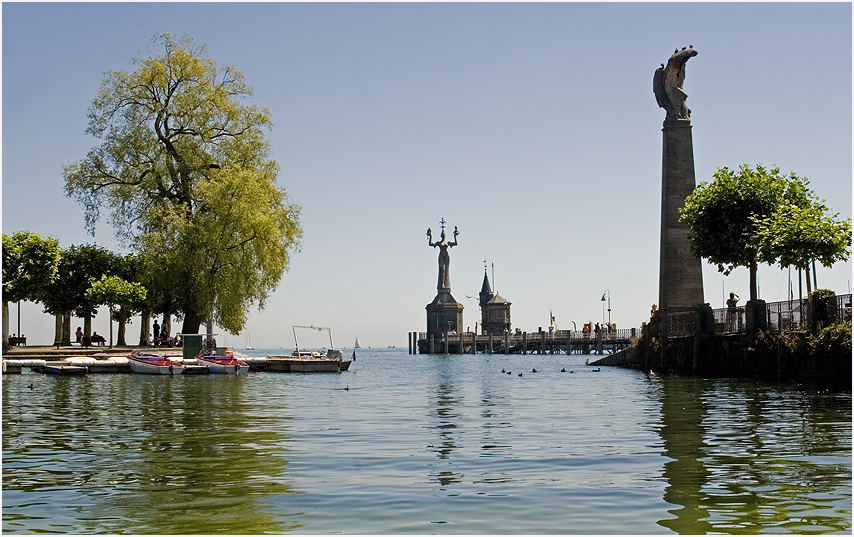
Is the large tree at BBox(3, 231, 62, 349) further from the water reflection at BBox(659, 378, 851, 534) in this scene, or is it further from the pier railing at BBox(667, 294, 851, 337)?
the water reflection at BBox(659, 378, 851, 534)

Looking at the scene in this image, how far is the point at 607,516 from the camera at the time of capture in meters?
9.70

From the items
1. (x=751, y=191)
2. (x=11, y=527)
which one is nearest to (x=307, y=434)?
(x=11, y=527)

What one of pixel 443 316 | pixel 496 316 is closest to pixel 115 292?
pixel 443 316

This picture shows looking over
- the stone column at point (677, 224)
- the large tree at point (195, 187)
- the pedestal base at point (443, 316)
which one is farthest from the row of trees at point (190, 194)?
the pedestal base at point (443, 316)

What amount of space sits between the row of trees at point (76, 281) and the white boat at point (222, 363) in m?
4.57

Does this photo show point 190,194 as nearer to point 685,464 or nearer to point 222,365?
point 222,365

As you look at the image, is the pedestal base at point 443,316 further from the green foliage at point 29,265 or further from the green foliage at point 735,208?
the green foliage at point 735,208

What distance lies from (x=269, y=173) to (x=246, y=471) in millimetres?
39018

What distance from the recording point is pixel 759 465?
12.9 m

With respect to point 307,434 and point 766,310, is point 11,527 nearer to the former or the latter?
point 307,434

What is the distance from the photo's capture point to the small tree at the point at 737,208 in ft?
129

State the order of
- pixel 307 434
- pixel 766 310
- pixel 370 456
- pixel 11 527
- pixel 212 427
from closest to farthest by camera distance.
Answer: pixel 11 527
pixel 370 456
pixel 307 434
pixel 212 427
pixel 766 310

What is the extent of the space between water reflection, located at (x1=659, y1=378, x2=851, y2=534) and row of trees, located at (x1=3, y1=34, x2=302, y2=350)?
27526 millimetres

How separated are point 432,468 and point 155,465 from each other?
348 centimetres
